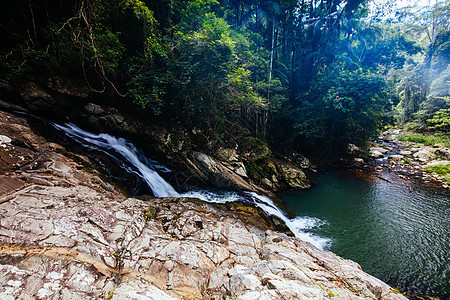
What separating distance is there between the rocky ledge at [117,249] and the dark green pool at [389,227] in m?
2.11

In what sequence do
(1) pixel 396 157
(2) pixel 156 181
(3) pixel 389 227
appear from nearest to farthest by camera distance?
(2) pixel 156 181 → (3) pixel 389 227 → (1) pixel 396 157

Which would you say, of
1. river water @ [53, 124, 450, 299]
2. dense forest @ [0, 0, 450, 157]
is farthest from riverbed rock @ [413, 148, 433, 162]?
river water @ [53, 124, 450, 299]

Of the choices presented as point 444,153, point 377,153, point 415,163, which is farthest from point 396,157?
point 444,153

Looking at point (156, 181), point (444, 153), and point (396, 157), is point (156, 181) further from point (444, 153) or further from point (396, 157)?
point (444, 153)

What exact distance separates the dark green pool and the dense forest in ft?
14.6

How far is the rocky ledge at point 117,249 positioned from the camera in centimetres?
248

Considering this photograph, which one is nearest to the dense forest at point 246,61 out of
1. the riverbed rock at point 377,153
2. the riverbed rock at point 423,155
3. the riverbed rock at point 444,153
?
the riverbed rock at point 377,153

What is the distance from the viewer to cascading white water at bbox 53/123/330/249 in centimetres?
648

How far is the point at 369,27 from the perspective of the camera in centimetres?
1706

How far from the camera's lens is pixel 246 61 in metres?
11.1

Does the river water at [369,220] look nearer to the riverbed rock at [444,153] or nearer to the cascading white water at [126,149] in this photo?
the cascading white water at [126,149]

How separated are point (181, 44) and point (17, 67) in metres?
5.32

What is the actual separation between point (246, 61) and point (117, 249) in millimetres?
11135

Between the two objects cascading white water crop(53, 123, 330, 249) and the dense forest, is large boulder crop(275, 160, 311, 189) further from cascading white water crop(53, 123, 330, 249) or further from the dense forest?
cascading white water crop(53, 123, 330, 249)
